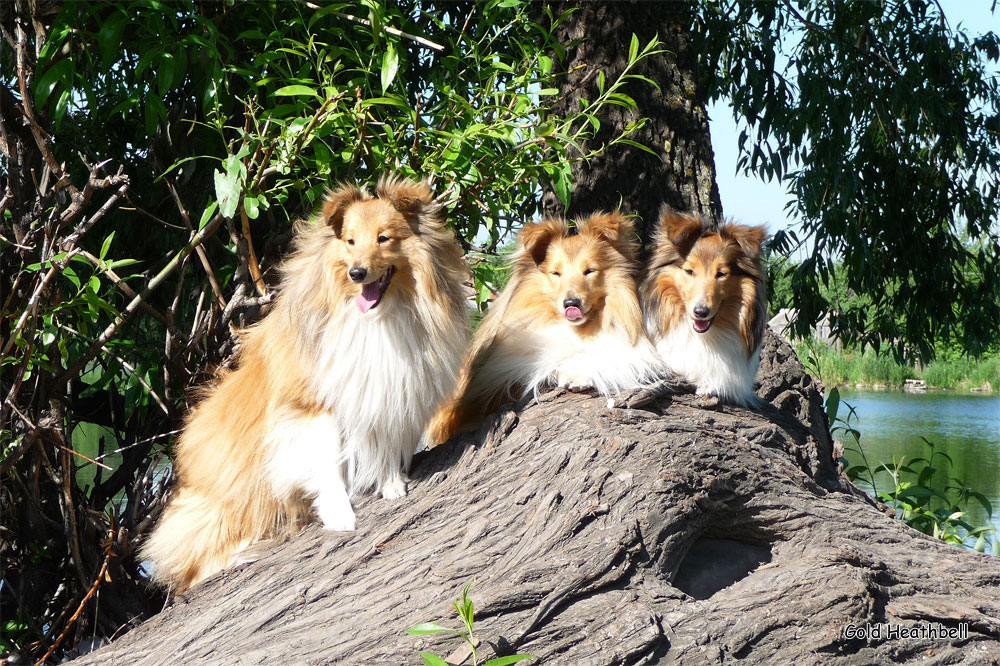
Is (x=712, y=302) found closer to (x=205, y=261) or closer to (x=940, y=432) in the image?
(x=205, y=261)

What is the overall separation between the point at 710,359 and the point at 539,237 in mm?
896

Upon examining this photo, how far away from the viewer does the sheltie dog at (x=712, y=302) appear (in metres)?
3.66

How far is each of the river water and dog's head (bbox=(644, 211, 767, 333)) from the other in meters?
4.90

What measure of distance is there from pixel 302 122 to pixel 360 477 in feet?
4.94

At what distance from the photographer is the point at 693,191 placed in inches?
188

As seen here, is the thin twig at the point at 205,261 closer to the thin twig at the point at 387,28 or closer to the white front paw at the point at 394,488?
the thin twig at the point at 387,28

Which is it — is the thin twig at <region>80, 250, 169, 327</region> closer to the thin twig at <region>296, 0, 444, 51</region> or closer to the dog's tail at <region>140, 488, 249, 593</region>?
the dog's tail at <region>140, 488, 249, 593</region>

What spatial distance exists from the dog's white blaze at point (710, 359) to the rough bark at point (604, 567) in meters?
0.11

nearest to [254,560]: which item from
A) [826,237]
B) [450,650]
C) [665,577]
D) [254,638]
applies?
[254,638]

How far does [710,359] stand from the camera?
368cm

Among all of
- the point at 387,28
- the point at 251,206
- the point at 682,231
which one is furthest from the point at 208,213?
the point at 682,231

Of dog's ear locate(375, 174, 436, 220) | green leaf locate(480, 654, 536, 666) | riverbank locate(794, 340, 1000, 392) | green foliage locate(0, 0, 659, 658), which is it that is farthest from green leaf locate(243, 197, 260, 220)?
riverbank locate(794, 340, 1000, 392)

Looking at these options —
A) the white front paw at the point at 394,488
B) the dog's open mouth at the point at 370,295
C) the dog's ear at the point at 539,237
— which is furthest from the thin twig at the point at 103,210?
the dog's ear at the point at 539,237

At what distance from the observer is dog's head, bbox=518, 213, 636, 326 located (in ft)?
12.0
